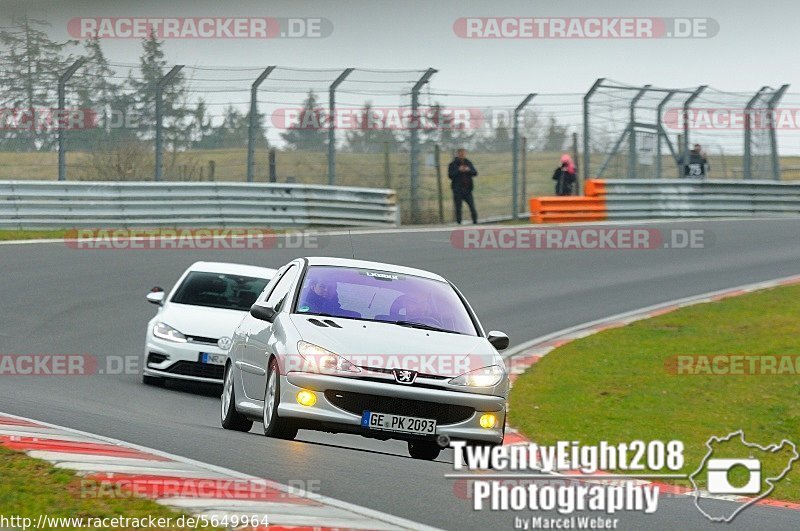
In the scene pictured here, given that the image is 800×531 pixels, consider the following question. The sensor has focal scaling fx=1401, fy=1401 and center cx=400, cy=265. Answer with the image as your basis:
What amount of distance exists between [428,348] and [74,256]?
549 inches

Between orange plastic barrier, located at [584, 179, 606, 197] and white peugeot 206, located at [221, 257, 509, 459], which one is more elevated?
orange plastic barrier, located at [584, 179, 606, 197]

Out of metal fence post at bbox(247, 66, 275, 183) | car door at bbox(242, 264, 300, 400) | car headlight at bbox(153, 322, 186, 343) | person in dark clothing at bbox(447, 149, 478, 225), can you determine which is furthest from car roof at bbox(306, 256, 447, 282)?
person in dark clothing at bbox(447, 149, 478, 225)

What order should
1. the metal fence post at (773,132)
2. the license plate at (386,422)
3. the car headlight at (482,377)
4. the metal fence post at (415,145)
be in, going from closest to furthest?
the license plate at (386,422)
the car headlight at (482,377)
the metal fence post at (415,145)
the metal fence post at (773,132)

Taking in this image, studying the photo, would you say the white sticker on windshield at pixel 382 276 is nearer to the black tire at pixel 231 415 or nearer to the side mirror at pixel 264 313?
the side mirror at pixel 264 313

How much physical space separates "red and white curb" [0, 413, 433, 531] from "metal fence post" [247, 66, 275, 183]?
61.1 feet

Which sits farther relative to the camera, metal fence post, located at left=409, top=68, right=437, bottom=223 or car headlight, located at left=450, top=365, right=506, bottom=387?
metal fence post, located at left=409, top=68, right=437, bottom=223

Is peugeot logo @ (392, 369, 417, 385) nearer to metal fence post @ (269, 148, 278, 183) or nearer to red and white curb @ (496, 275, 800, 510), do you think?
red and white curb @ (496, 275, 800, 510)

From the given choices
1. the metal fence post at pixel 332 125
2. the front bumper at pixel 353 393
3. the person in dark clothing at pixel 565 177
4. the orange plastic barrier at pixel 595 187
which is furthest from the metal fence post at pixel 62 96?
the front bumper at pixel 353 393

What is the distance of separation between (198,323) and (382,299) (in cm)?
473

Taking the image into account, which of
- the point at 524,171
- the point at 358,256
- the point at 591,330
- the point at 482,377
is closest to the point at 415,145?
the point at 524,171

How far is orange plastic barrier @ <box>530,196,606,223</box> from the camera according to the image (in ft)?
97.3

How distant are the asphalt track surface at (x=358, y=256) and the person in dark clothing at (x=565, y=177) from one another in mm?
2242

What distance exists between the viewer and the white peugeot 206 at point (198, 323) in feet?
45.9

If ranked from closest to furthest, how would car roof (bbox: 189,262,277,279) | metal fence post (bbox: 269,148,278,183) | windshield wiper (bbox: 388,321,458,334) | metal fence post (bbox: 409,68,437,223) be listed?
windshield wiper (bbox: 388,321,458,334)
car roof (bbox: 189,262,277,279)
metal fence post (bbox: 269,148,278,183)
metal fence post (bbox: 409,68,437,223)
